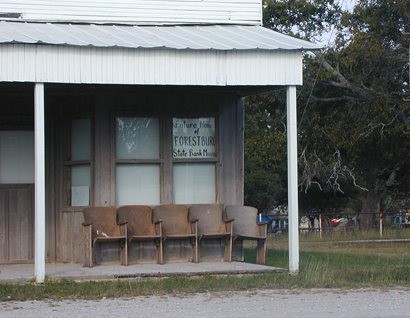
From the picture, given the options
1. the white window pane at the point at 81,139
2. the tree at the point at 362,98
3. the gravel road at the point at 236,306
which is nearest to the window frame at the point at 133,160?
the white window pane at the point at 81,139

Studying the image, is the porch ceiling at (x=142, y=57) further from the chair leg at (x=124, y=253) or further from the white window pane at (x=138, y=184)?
the chair leg at (x=124, y=253)

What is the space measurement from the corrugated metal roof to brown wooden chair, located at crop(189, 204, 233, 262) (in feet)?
10.1

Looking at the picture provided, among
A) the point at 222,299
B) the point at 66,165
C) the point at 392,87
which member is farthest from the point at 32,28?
the point at 392,87

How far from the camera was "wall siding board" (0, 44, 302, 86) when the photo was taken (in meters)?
12.0

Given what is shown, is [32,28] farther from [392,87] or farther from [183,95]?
[392,87]

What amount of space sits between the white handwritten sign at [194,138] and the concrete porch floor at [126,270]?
2.07 meters

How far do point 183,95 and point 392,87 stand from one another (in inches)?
618

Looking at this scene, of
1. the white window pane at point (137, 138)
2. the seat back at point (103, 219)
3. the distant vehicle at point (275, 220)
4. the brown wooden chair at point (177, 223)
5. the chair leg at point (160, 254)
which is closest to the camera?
the seat back at point (103, 219)

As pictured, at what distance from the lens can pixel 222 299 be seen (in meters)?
10.9

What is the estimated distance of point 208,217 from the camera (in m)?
14.7

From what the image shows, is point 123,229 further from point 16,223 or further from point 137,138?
point 16,223

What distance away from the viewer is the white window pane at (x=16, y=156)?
1477cm

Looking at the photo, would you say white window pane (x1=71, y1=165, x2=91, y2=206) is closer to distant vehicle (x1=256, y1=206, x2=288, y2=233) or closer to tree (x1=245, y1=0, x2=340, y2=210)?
tree (x1=245, y1=0, x2=340, y2=210)

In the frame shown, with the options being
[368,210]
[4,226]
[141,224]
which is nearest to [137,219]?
[141,224]
